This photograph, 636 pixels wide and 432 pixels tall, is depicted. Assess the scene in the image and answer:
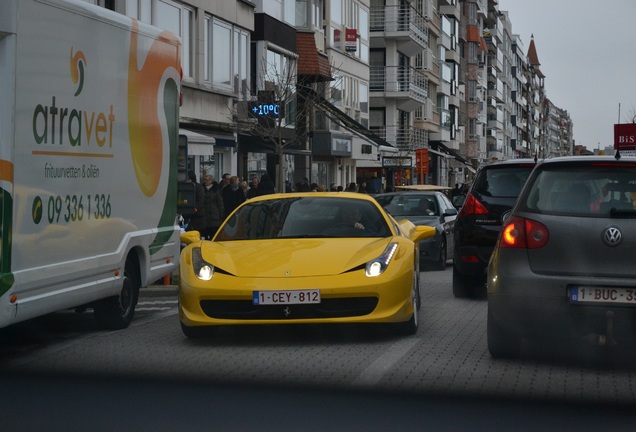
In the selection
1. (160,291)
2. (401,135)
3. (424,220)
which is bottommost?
(160,291)

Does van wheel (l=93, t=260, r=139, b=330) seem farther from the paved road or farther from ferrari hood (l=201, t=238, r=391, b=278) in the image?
ferrari hood (l=201, t=238, r=391, b=278)

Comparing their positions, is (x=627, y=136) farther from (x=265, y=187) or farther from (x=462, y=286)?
(x=462, y=286)

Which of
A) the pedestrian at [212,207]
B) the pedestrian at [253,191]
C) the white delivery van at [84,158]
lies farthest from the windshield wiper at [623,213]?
the pedestrian at [253,191]

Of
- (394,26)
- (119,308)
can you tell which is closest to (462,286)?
(119,308)

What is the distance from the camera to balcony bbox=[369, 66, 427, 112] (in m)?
67.1

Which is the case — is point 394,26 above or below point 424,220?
above

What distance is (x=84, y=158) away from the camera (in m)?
10.2

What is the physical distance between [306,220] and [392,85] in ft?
186

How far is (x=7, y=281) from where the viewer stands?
8.52m

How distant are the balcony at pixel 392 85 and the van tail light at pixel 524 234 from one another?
58.5 m

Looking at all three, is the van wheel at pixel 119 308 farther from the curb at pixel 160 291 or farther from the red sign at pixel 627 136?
the red sign at pixel 627 136

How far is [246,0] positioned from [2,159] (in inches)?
1108

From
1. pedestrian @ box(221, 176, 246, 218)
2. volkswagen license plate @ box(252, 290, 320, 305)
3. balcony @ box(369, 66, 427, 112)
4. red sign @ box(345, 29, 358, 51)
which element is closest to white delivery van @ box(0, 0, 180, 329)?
volkswagen license plate @ box(252, 290, 320, 305)

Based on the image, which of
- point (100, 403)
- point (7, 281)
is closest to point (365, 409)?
point (100, 403)
